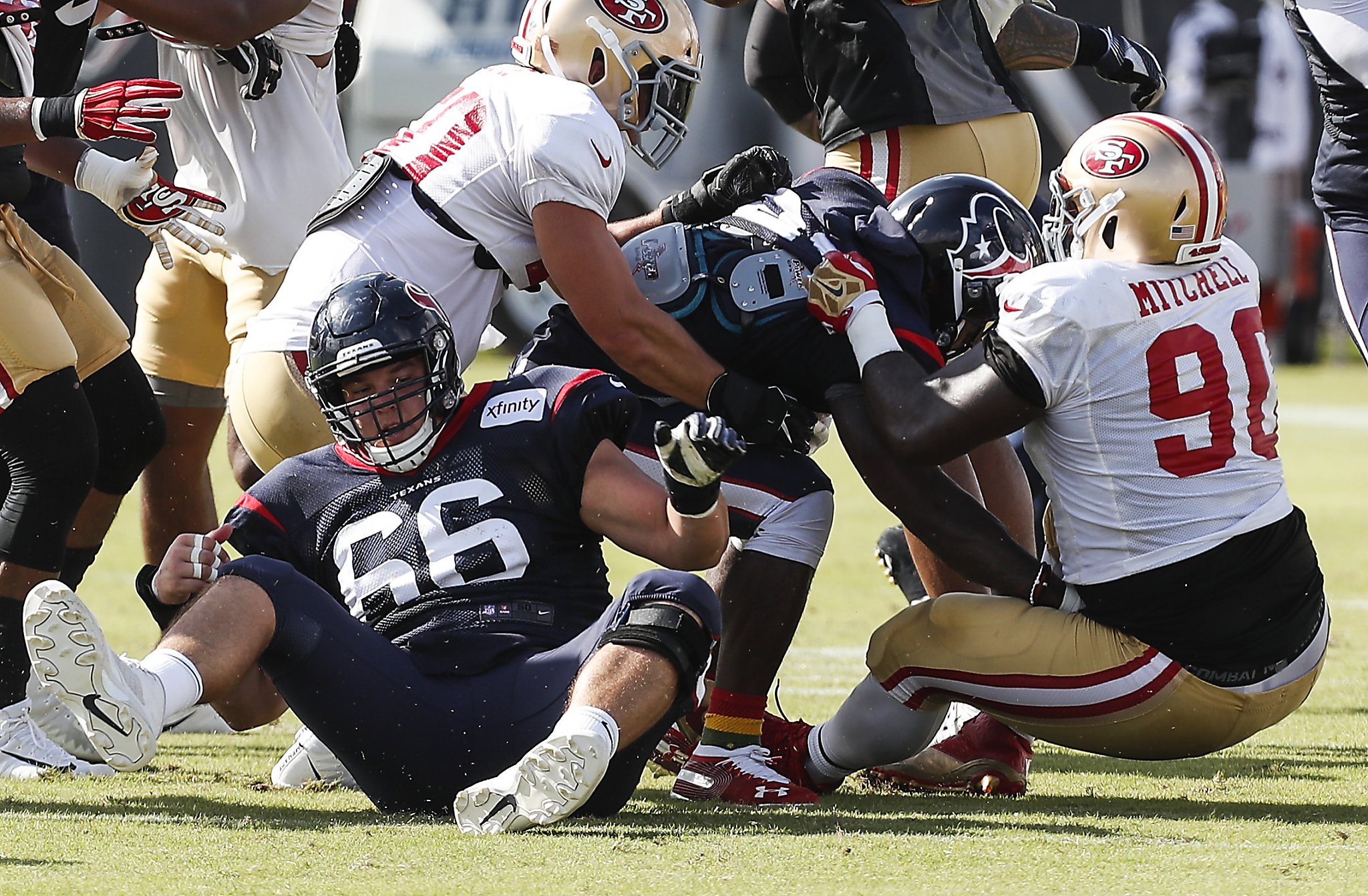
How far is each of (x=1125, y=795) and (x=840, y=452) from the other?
8.50 metres

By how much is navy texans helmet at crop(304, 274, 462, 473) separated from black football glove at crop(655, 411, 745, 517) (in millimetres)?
566

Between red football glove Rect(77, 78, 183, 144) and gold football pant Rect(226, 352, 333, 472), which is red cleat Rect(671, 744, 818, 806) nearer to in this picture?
gold football pant Rect(226, 352, 333, 472)

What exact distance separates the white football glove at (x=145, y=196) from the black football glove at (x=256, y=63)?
49cm

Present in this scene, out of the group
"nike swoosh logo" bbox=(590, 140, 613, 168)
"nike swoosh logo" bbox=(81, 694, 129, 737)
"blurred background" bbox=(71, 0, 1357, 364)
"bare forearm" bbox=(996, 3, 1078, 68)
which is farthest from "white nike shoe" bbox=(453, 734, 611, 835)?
"blurred background" bbox=(71, 0, 1357, 364)

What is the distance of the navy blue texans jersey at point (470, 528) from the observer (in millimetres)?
3438

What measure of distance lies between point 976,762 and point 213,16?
2.46 m

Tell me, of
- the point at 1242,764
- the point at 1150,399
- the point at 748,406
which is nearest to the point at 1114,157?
the point at 1150,399

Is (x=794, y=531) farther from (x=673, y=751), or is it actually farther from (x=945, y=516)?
(x=673, y=751)

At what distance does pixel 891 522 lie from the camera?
8.96m

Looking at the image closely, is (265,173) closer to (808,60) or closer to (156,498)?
(156,498)

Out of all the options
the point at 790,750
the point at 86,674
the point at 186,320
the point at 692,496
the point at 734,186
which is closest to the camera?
the point at 86,674

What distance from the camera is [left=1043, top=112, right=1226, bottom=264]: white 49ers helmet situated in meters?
3.51

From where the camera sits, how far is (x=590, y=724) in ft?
10.0

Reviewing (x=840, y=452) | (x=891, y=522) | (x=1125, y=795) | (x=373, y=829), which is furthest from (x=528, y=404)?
(x=840, y=452)
